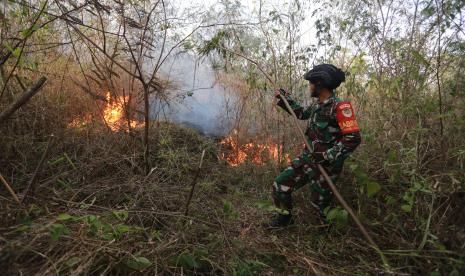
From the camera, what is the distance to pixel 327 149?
304 cm

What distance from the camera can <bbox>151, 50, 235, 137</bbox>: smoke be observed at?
17.8ft

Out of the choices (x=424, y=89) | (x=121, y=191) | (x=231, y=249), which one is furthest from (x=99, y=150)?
(x=424, y=89)

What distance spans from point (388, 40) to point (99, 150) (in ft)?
13.1

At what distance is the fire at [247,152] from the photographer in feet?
16.9

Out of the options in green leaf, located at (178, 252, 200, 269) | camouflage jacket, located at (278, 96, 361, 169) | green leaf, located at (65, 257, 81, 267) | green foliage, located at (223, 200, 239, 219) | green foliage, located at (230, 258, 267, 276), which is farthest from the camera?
camouflage jacket, located at (278, 96, 361, 169)

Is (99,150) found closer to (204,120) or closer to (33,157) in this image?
(33,157)

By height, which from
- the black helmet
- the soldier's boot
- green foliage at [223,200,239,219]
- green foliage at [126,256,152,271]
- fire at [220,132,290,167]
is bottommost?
the soldier's boot

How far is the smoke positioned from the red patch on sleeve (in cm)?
250

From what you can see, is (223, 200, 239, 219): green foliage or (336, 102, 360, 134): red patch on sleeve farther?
(336, 102, 360, 134): red patch on sleeve

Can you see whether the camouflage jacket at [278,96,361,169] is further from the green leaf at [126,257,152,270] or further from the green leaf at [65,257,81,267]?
the green leaf at [65,257,81,267]

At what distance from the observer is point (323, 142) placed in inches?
122

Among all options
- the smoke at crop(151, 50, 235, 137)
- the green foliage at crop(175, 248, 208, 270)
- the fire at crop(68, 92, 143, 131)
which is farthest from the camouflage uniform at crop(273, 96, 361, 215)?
the fire at crop(68, 92, 143, 131)

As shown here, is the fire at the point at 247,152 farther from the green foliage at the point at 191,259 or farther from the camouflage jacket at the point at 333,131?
the green foliage at the point at 191,259

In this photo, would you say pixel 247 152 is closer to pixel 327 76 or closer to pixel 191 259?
pixel 327 76
